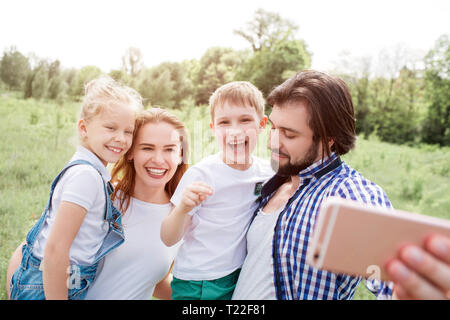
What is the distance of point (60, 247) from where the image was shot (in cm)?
152

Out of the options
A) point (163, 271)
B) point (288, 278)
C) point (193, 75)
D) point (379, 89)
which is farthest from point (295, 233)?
point (379, 89)

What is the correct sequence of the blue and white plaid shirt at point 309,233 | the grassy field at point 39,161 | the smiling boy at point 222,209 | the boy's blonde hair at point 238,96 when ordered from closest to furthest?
1. the blue and white plaid shirt at point 309,233
2. the smiling boy at point 222,209
3. the boy's blonde hair at point 238,96
4. the grassy field at point 39,161

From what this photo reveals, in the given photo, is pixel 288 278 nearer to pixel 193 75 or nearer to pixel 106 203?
pixel 106 203

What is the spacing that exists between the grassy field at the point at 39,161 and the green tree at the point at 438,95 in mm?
5114

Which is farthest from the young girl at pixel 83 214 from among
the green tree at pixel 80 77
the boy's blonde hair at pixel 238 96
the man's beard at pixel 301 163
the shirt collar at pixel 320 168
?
the green tree at pixel 80 77

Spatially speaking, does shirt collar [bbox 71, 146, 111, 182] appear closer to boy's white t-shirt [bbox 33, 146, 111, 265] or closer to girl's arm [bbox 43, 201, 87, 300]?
boy's white t-shirt [bbox 33, 146, 111, 265]

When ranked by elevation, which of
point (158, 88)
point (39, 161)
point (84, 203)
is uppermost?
point (158, 88)

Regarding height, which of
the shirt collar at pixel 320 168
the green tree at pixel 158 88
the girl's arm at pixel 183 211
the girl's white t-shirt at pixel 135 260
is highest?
the green tree at pixel 158 88

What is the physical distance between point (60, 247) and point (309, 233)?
120 centimetres

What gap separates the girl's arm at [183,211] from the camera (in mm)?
1526

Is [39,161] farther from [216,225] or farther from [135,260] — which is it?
[216,225]

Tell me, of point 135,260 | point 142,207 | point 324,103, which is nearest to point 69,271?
point 135,260

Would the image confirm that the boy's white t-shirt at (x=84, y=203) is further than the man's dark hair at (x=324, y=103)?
No

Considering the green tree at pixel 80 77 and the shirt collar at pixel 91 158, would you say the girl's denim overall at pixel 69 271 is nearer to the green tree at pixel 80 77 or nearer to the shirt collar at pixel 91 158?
the shirt collar at pixel 91 158
